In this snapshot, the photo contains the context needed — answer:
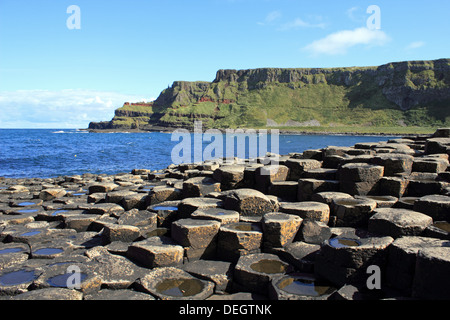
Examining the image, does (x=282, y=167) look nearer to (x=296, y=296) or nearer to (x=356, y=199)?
(x=356, y=199)

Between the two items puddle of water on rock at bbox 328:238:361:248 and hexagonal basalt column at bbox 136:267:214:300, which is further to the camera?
puddle of water on rock at bbox 328:238:361:248

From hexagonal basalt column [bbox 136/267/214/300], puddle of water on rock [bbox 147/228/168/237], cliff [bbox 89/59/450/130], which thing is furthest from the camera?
cliff [bbox 89/59/450/130]

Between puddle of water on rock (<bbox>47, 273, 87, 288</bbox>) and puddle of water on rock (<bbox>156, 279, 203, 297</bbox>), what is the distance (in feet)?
3.53

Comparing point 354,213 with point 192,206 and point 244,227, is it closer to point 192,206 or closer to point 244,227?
point 244,227

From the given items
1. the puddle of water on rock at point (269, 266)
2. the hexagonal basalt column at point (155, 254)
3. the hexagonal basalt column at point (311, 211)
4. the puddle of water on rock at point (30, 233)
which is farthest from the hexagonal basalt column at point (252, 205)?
the puddle of water on rock at point (30, 233)

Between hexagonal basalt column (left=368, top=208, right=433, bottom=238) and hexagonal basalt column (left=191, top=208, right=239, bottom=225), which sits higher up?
hexagonal basalt column (left=368, top=208, right=433, bottom=238)

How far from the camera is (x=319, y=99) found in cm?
15338

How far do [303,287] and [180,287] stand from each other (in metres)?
1.68

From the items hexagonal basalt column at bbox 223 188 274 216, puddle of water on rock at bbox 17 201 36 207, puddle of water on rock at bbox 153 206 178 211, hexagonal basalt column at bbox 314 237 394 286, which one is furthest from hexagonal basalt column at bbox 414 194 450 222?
puddle of water on rock at bbox 17 201 36 207

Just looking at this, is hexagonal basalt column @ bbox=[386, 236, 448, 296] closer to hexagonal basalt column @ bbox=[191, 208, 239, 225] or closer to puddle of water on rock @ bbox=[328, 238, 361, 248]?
puddle of water on rock @ bbox=[328, 238, 361, 248]

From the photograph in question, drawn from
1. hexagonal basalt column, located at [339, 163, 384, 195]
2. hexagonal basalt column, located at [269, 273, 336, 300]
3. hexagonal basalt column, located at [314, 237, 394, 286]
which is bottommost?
hexagonal basalt column, located at [269, 273, 336, 300]

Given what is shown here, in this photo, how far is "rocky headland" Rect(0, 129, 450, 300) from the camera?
453 centimetres

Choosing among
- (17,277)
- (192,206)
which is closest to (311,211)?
(192,206)

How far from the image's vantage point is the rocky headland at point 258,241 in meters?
4.53
